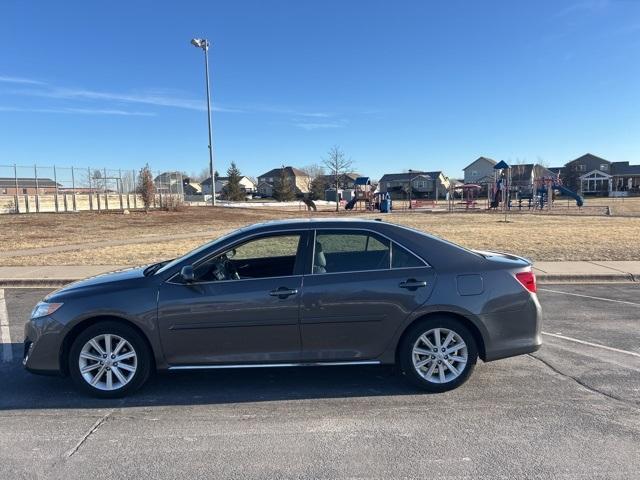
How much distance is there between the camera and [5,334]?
6.92m

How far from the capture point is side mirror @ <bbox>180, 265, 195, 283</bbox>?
14.8 ft

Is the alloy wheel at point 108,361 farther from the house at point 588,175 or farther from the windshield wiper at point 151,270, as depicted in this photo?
the house at point 588,175

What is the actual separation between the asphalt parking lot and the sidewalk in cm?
522

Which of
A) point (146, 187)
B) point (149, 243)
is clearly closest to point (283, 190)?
point (146, 187)

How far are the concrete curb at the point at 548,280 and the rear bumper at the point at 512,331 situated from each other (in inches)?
236

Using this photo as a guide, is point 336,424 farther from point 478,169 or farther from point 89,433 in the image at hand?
point 478,169

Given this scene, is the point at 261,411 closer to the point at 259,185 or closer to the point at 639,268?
the point at 639,268

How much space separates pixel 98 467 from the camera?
3447mm

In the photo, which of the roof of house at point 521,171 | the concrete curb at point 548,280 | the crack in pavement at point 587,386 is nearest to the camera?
the crack in pavement at point 587,386

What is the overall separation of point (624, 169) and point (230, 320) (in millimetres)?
117318

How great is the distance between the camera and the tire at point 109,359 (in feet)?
15.1

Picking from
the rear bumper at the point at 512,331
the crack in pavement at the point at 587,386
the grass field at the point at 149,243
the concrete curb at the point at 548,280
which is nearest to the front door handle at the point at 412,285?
the rear bumper at the point at 512,331

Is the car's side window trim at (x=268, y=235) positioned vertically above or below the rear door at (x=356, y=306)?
above

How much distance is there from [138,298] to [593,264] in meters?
11.0
